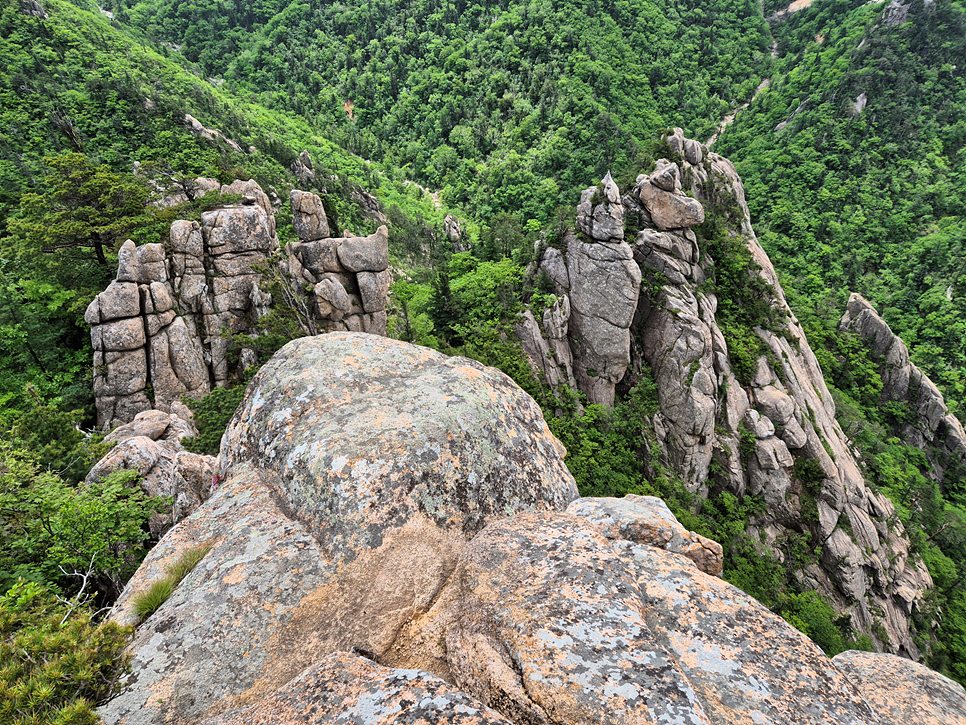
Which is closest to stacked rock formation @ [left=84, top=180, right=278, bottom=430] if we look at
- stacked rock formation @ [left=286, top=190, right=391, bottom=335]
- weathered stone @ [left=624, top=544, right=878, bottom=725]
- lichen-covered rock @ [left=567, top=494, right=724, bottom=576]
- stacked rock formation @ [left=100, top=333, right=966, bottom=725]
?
stacked rock formation @ [left=286, top=190, right=391, bottom=335]

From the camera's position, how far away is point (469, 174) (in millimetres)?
90000

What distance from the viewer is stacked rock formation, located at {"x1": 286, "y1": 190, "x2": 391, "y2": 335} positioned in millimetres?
23953

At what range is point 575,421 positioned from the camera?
81.3 feet

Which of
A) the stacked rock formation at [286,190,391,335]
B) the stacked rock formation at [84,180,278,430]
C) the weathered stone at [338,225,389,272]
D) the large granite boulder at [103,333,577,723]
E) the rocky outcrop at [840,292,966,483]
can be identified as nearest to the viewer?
the large granite boulder at [103,333,577,723]

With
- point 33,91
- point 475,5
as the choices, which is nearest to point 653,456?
point 33,91

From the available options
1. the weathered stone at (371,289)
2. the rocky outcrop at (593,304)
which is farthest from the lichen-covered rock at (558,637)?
the rocky outcrop at (593,304)

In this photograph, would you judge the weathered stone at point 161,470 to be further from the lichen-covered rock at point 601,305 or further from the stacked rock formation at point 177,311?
the lichen-covered rock at point 601,305

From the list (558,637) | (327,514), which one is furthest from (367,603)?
(558,637)

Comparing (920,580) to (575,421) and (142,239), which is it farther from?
(142,239)

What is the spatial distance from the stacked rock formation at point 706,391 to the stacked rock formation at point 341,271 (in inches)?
366

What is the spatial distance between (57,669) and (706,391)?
28.0 m

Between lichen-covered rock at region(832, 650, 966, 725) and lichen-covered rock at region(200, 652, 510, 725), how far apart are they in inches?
213

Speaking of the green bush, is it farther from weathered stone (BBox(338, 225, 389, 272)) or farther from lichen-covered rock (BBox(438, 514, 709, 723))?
weathered stone (BBox(338, 225, 389, 272))

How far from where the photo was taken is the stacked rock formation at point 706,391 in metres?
26.1
